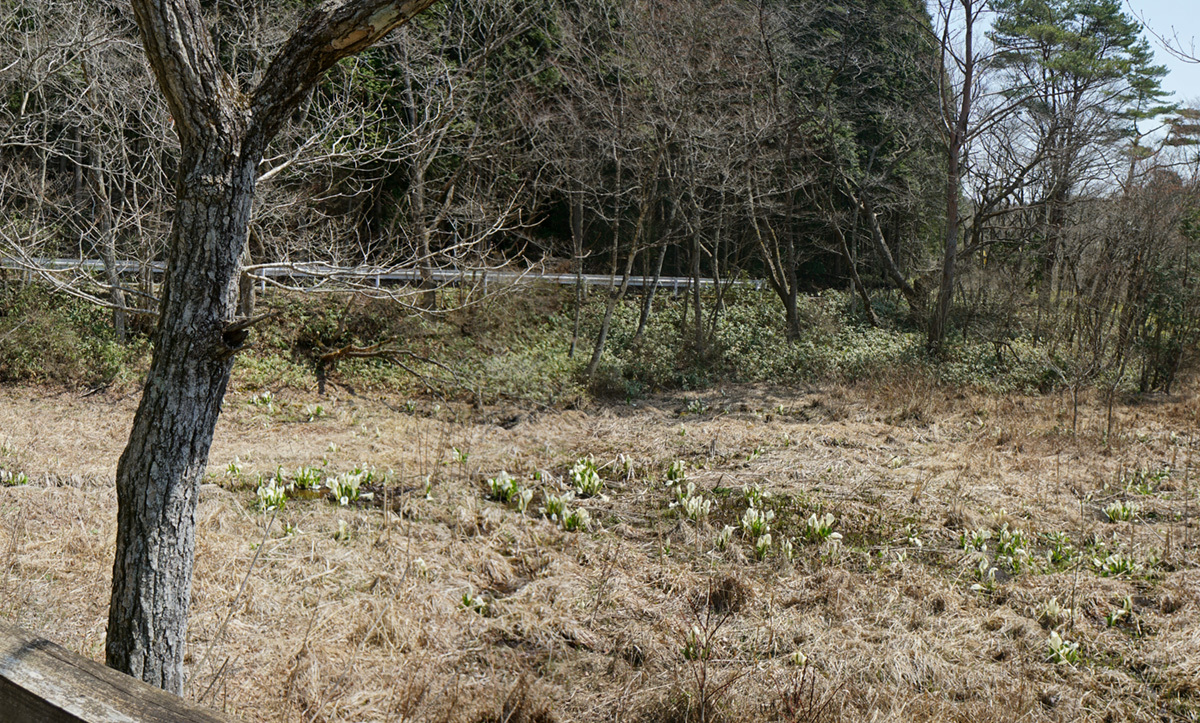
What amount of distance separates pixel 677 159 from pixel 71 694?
15.6 m

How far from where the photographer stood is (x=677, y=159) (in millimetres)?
15922

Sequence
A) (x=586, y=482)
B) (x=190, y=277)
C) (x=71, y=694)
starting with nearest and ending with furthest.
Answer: (x=71, y=694), (x=190, y=277), (x=586, y=482)

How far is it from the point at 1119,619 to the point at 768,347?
39.6 ft

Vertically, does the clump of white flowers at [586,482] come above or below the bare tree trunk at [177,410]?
below

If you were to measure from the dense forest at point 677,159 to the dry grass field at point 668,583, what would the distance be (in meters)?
4.01

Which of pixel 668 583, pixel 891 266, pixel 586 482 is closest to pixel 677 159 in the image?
pixel 891 266

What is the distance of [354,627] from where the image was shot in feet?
14.0

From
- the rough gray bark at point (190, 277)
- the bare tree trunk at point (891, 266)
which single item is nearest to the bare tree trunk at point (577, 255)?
the bare tree trunk at point (891, 266)

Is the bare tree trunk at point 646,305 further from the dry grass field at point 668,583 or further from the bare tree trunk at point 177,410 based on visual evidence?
the bare tree trunk at point 177,410

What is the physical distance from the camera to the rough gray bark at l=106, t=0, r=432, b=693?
2.25 metres

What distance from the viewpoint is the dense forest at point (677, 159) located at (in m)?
12.7

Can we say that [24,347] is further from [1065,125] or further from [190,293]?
[1065,125]

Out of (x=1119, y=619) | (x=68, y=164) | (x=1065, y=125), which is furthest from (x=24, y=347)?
(x=1065, y=125)

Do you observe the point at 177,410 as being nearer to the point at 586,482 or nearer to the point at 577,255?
the point at 586,482
